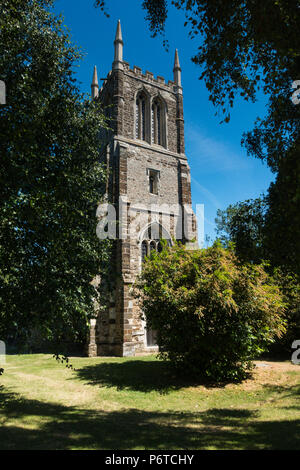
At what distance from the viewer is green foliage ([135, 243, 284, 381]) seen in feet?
29.1

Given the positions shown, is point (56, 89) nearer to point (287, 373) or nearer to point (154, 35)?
point (154, 35)

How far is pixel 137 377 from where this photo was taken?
988 centimetres

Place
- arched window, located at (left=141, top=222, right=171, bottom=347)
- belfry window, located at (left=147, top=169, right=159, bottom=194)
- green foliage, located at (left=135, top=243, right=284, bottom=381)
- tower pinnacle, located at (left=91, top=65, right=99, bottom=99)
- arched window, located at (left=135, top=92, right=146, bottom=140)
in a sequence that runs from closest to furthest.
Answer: green foliage, located at (left=135, top=243, right=284, bottom=381) < arched window, located at (left=141, top=222, right=171, bottom=347) < belfry window, located at (left=147, top=169, right=159, bottom=194) < arched window, located at (left=135, top=92, right=146, bottom=140) < tower pinnacle, located at (left=91, top=65, right=99, bottom=99)

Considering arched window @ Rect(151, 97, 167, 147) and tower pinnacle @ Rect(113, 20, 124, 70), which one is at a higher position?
tower pinnacle @ Rect(113, 20, 124, 70)

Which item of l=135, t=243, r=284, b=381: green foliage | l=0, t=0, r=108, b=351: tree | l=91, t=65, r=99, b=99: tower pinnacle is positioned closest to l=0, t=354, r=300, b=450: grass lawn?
l=135, t=243, r=284, b=381: green foliage

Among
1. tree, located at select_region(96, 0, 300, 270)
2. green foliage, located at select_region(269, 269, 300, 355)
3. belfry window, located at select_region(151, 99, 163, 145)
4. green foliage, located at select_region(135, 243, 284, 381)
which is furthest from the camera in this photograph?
belfry window, located at select_region(151, 99, 163, 145)

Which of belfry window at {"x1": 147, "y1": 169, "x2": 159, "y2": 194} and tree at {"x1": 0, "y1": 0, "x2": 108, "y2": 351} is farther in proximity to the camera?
belfry window at {"x1": 147, "y1": 169, "x2": 159, "y2": 194}

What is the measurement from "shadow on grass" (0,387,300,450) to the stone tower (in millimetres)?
8222

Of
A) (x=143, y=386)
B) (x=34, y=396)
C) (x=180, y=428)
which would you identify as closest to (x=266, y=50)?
(x=180, y=428)

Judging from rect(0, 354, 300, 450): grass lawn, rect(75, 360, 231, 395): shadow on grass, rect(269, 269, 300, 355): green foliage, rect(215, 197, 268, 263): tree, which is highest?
rect(215, 197, 268, 263): tree

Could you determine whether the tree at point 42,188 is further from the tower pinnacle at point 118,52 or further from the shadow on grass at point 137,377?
the tower pinnacle at point 118,52

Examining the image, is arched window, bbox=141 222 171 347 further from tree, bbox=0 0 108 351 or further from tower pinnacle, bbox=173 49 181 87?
tower pinnacle, bbox=173 49 181 87

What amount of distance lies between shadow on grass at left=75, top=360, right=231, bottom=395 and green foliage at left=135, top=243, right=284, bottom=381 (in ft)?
1.85

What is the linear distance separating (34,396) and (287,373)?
7646 millimetres
